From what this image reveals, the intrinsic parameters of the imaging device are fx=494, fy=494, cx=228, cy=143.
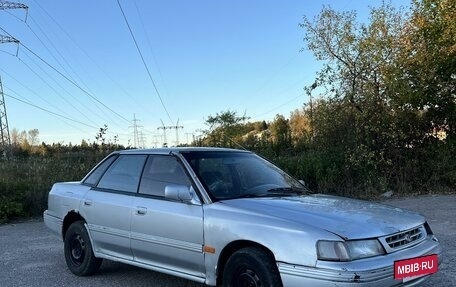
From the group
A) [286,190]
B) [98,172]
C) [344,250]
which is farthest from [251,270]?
[98,172]

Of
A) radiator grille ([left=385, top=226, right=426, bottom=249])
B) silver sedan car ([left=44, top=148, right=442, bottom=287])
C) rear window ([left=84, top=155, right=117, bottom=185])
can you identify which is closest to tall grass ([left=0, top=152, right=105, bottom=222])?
silver sedan car ([left=44, top=148, right=442, bottom=287])

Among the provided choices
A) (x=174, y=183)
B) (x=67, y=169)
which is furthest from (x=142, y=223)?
(x=67, y=169)

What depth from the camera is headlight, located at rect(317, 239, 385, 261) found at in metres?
3.73

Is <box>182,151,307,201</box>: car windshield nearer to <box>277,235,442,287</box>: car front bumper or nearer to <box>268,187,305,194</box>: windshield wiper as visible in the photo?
<box>268,187,305,194</box>: windshield wiper

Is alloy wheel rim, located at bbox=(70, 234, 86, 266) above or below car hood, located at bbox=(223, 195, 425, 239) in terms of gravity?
below

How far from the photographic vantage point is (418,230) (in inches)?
174

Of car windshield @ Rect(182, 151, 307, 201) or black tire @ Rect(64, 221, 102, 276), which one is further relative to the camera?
black tire @ Rect(64, 221, 102, 276)

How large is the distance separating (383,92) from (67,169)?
918cm

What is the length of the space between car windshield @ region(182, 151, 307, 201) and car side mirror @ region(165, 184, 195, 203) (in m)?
0.20

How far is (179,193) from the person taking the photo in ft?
15.4

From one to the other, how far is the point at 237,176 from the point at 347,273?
1864mm

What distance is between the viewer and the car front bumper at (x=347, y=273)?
364cm

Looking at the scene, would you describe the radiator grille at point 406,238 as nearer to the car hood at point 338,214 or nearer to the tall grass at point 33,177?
the car hood at point 338,214

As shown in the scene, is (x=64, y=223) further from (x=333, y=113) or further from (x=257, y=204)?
(x=333, y=113)
